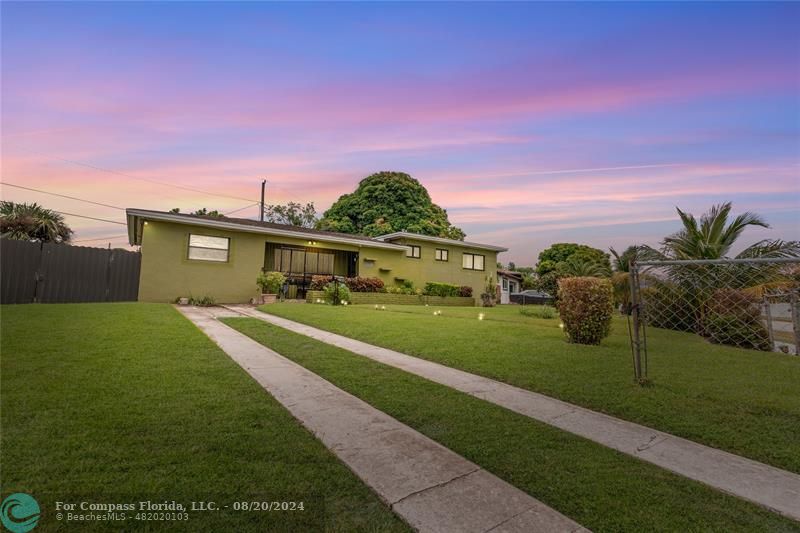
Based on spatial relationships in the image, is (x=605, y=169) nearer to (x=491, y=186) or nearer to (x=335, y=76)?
(x=491, y=186)

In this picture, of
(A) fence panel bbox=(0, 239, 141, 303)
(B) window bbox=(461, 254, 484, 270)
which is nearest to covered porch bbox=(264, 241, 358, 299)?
(A) fence panel bbox=(0, 239, 141, 303)

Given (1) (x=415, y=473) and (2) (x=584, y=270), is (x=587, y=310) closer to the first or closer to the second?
(1) (x=415, y=473)

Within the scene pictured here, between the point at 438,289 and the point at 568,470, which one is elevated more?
the point at 438,289

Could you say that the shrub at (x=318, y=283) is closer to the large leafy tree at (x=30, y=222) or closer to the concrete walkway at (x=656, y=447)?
the concrete walkway at (x=656, y=447)

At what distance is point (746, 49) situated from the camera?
931 cm

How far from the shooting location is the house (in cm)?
1470

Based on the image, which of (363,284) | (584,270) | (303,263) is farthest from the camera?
(303,263)

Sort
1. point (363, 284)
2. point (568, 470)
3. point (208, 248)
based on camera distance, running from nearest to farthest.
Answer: point (568, 470)
point (208, 248)
point (363, 284)

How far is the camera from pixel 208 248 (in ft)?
52.5

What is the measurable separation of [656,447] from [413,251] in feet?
67.4

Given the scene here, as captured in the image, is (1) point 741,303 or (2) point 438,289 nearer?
(1) point 741,303

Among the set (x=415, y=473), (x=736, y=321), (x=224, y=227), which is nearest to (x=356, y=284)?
(x=224, y=227)

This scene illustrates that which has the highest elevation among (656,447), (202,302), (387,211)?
(387,211)

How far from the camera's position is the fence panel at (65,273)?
37.6ft
